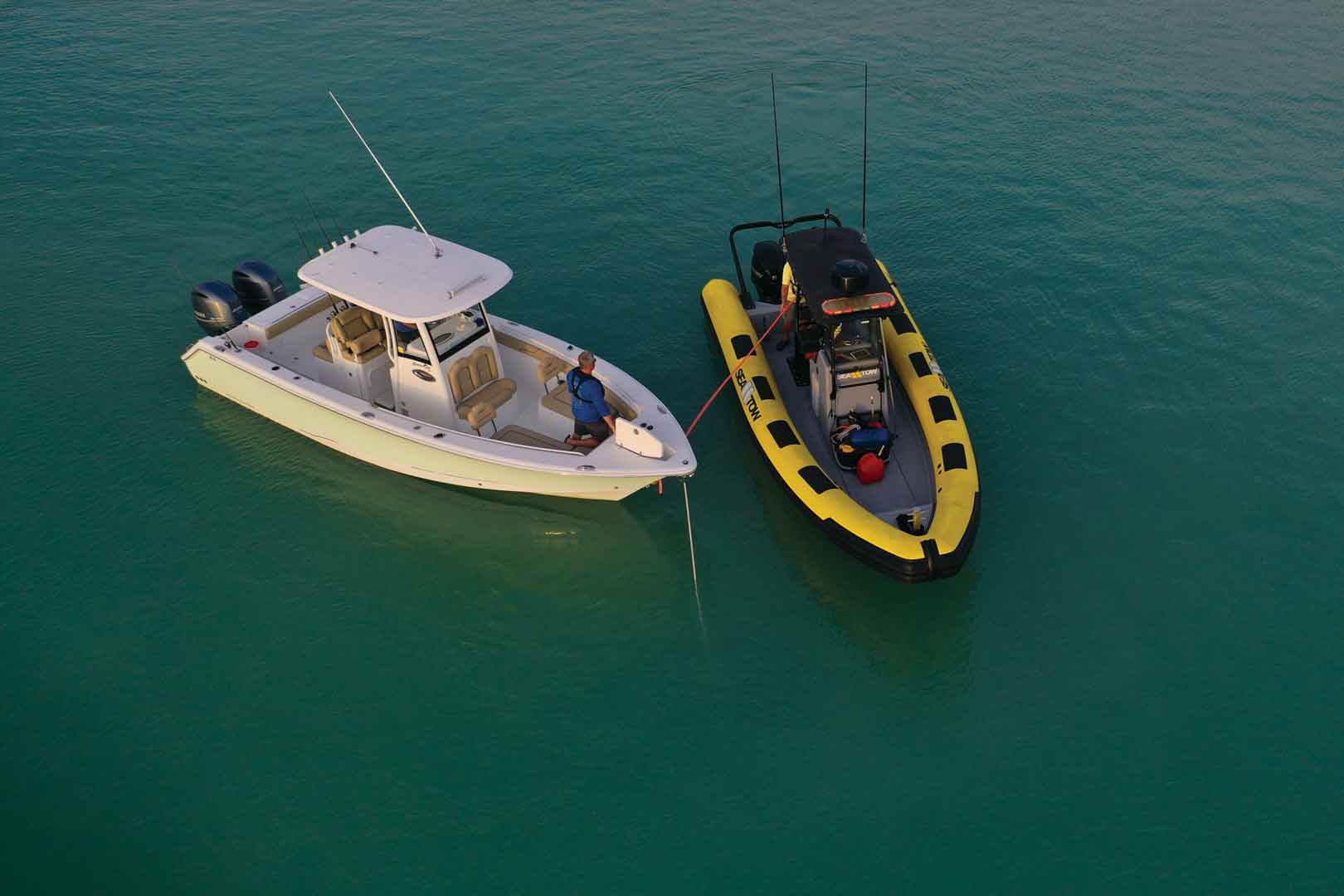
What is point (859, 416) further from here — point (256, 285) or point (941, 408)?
point (256, 285)

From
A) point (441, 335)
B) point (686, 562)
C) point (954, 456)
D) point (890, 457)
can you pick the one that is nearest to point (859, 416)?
point (890, 457)

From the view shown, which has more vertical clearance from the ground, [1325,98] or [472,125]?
[472,125]

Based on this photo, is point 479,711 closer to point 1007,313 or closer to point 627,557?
point 627,557

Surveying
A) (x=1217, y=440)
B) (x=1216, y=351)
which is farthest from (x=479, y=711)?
(x=1216, y=351)

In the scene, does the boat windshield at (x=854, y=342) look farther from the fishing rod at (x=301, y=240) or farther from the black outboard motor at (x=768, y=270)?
the fishing rod at (x=301, y=240)

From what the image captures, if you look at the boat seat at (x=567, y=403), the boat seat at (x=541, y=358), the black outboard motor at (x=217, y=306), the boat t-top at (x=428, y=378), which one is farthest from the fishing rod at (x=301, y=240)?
the boat seat at (x=567, y=403)

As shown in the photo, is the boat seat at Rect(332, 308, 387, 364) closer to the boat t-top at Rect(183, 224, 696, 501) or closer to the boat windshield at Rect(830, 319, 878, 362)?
the boat t-top at Rect(183, 224, 696, 501)
